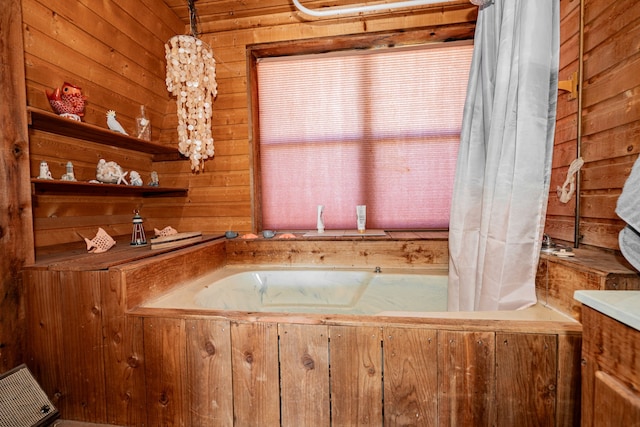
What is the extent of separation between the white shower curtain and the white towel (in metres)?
0.33

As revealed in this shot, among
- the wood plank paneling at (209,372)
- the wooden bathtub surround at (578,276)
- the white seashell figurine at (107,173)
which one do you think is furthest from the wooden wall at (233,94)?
the wooden bathtub surround at (578,276)

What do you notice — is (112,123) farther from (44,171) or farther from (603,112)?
(603,112)

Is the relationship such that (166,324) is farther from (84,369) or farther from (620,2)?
(620,2)

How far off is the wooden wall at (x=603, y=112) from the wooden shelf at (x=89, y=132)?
2348 millimetres

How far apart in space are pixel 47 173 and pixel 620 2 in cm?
261

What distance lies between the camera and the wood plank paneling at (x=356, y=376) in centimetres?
98

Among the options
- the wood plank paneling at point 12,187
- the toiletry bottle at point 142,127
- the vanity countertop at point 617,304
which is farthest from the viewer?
the toiletry bottle at point 142,127

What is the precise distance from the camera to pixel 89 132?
1646 millimetres

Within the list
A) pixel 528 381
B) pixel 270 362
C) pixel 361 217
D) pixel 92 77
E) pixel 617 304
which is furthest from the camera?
pixel 361 217

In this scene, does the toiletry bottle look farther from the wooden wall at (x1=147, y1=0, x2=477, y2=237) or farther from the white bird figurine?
the wooden wall at (x1=147, y1=0, x2=477, y2=237)

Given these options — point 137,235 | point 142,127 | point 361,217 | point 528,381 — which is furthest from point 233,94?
point 528,381

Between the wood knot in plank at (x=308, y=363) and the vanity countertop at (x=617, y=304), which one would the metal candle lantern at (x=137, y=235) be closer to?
the wood knot in plank at (x=308, y=363)

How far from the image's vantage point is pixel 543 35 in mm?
1166

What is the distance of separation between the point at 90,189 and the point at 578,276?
8.08ft
